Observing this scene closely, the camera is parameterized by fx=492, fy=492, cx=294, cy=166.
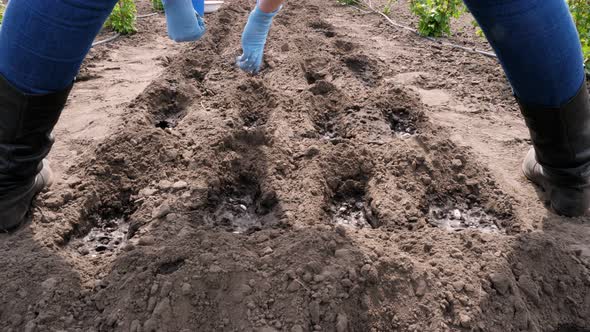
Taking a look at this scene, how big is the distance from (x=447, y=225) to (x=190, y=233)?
1.07 m

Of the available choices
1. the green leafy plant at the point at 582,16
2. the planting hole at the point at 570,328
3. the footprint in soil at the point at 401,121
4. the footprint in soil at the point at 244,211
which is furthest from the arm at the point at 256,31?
the green leafy plant at the point at 582,16

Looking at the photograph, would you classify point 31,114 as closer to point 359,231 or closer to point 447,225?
point 359,231

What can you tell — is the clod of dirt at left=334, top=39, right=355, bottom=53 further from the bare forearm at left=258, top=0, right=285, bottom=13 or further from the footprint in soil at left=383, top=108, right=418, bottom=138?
the bare forearm at left=258, top=0, right=285, bottom=13

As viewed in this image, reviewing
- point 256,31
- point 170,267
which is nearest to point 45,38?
point 170,267

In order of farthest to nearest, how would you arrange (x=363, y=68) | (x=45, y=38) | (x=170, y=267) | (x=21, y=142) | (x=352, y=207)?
(x=363, y=68) → (x=352, y=207) → (x=21, y=142) → (x=170, y=267) → (x=45, y=38)

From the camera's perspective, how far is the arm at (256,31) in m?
2.72

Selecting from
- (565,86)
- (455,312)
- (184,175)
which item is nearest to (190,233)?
(184,175)

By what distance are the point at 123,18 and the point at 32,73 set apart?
3.16 m

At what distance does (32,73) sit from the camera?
1.60 metres

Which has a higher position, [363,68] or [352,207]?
[352,207]

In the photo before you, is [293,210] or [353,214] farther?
[353,214]

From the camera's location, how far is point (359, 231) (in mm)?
1869

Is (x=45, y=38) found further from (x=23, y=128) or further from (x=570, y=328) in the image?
(x=570, y=328)

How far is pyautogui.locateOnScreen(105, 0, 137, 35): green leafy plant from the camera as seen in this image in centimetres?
449
